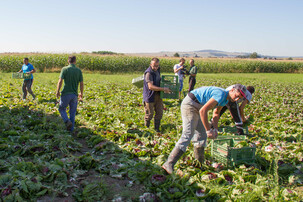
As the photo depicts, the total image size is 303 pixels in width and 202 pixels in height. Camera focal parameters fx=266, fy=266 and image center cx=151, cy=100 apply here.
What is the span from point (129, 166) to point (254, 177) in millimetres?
2174

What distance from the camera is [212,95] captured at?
14.0 ft

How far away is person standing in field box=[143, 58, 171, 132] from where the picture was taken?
6698mm

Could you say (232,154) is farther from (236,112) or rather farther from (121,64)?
(121,64)

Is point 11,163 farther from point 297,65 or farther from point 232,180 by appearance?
point 297,65

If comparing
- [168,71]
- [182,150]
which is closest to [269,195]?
[182,150]

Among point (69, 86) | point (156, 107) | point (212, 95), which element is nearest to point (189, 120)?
point (212, 95)

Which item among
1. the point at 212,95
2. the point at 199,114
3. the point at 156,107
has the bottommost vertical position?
the point at 156,107

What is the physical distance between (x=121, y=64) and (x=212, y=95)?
31864mm

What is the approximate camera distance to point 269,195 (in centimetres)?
392

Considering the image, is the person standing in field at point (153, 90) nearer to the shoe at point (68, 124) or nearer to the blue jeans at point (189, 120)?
the shoe at point (68, 124)

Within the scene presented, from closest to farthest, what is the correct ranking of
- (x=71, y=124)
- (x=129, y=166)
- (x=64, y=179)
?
(x=64, y=179) < (x=129, y=166) < (x=71, y=124)

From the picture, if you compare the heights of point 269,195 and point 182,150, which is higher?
point 182,150

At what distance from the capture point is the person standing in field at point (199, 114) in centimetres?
411

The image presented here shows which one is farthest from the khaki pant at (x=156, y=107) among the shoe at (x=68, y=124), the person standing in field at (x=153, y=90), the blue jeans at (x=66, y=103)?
the shoe at (x=68, y=124)
